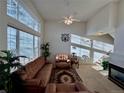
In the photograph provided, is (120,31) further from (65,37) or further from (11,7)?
(65,37)

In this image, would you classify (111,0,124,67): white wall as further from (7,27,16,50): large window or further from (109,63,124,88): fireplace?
(7,27,16,50): large window

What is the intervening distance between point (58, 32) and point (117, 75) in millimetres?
6419

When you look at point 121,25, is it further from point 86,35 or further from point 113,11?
point 86,35

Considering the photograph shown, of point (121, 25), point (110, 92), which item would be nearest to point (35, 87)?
point (110, 92)

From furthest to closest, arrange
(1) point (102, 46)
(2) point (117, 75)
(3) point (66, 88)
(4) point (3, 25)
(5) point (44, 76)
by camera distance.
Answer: (1) point (102, 46)
(2) point (117, 75)
(5) point (44, 76)
(3) point (66, 88)
(4) point (3, 25)

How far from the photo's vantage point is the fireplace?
231 inches

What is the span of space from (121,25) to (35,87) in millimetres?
4054

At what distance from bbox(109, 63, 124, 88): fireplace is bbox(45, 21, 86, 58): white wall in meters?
5.25

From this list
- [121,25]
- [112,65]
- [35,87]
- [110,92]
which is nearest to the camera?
[35,87]

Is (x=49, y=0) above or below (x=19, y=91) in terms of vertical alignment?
above

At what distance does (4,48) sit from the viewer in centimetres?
352

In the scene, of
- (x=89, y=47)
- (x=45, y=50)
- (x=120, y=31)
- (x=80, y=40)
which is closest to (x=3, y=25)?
(x=120, y=31)

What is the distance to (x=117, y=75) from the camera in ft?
20.9

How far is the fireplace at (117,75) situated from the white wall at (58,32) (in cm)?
525
